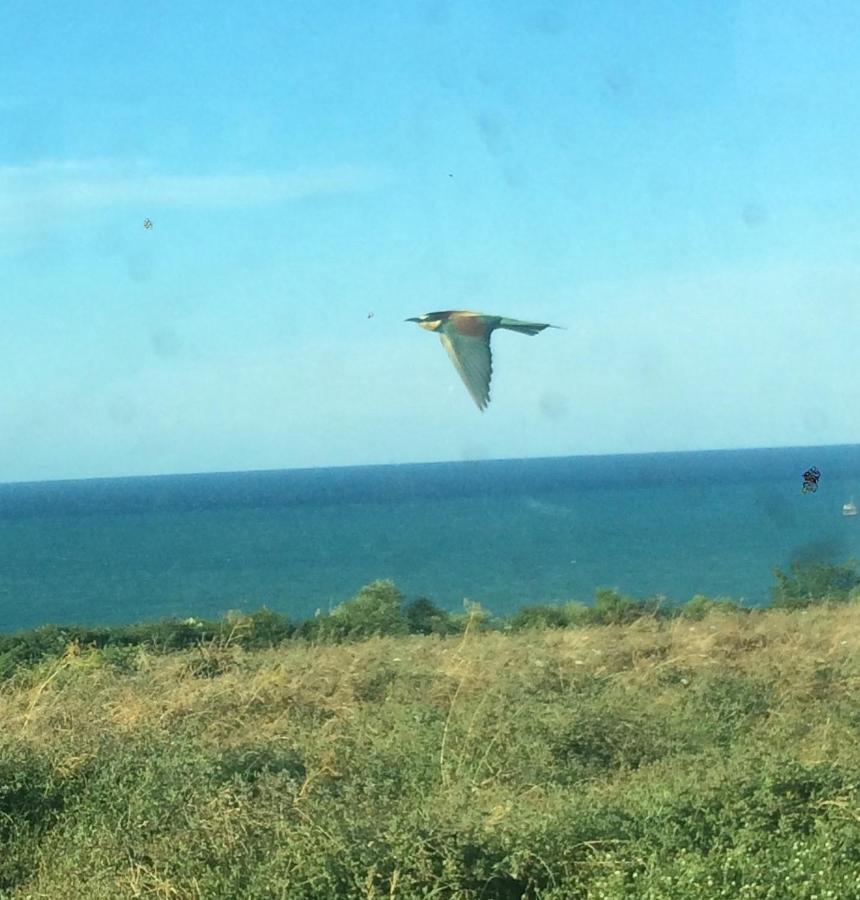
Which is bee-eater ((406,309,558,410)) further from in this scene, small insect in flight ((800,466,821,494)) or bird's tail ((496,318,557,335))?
small insect in flight ((800,466,821,494))

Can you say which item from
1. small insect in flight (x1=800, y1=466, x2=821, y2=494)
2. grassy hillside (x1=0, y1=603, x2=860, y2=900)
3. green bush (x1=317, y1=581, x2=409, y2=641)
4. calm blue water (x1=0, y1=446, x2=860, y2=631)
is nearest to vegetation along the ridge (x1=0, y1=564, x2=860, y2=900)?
grassy hillside (x1=0, y1=603, x2=860, y2=900)

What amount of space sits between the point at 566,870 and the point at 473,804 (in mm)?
1020

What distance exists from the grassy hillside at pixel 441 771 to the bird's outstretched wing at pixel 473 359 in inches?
79.8

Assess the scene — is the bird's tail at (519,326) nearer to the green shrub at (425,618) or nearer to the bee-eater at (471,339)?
the bee-eater at (471,339)

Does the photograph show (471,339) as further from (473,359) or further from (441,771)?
(441,771)

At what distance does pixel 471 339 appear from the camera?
782 cm

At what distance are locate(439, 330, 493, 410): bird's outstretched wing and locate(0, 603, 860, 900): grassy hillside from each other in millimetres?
2027

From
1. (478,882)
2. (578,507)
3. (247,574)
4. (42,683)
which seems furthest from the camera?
(578,507)

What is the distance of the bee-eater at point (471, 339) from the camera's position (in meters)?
7.69

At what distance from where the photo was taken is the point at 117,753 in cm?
739

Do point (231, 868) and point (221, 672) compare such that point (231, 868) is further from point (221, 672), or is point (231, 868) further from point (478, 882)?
point (221, 672)

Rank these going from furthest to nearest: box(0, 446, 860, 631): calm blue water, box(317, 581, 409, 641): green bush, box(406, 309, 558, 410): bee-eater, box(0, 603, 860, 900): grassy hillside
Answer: box(0, 446, 860, 631): calm blue water → box(317, 581, 409, 641): green bush → box(406, 309, 558, 410): bee-eater → box(0, 603, 860, 900): grassy hillside

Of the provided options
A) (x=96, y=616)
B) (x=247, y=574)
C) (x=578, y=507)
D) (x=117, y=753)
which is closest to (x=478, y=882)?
(x=117, y=753)

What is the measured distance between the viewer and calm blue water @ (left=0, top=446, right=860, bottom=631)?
4206 cm
